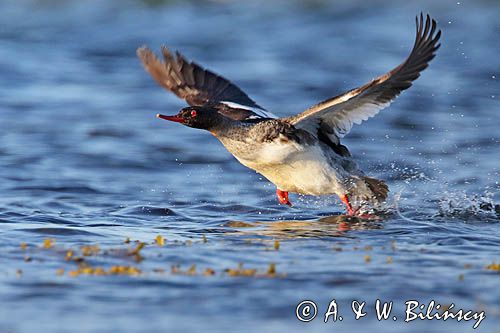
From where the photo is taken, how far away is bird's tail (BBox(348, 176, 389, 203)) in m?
9.24

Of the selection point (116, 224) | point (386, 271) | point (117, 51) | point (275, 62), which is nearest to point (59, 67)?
point (117, 51)

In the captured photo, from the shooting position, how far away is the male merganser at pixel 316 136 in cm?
823

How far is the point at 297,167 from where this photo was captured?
28.7ft

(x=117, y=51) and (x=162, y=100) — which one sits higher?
(x=117, y=51)

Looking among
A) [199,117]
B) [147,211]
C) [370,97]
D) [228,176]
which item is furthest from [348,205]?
[228,176]

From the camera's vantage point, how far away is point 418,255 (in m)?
7.22

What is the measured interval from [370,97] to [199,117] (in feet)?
A: 4.73

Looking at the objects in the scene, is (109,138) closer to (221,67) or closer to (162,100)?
(162,100)

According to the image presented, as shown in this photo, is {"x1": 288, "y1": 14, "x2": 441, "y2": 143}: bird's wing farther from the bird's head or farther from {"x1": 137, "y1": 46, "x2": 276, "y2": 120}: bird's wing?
{"x1": 137, "y1": 46, "x2": 276, "y2": 120}: bird's wing

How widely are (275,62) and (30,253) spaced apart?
11.0m

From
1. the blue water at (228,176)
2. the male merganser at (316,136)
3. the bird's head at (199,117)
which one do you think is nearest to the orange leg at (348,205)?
the male merganser at (316,136)

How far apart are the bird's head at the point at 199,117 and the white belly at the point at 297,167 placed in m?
0.38

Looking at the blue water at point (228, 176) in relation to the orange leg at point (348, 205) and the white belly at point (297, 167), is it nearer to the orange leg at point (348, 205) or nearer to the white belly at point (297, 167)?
the orange leg at point (348, 205)

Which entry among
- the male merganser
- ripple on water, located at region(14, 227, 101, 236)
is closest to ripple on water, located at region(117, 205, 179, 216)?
the male merganser
